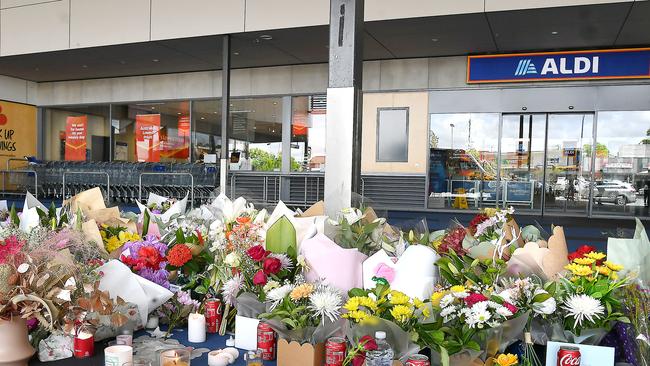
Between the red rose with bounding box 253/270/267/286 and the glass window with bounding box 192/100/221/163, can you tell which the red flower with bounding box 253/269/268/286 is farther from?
the glass window with bounding box 192/100/221/163

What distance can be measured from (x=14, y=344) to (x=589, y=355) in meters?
1.47

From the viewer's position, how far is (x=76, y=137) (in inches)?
554

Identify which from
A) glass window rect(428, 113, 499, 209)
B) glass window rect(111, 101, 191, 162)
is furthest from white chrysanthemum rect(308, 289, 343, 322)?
glass window rect(111, 101, 191, 162)

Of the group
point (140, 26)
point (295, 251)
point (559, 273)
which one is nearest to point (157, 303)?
point (295, 251)

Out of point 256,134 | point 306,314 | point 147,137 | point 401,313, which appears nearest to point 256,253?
point 306,314

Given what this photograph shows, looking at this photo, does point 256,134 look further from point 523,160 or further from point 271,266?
point 271,266

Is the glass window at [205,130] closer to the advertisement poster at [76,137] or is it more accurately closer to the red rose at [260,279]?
the advertisement poster at [76,137]

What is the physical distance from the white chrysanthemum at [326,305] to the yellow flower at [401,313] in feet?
0.53

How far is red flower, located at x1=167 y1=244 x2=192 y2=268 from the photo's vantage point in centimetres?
174

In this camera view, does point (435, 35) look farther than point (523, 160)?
No

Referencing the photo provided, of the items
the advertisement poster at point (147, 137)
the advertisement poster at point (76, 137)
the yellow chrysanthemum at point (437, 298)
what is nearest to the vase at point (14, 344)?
the yellow chrysanthemum at point (437, 298)

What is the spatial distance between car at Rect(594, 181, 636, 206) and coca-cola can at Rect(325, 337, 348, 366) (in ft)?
31.1

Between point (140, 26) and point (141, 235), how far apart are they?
786cm

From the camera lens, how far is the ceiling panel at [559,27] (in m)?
7.09
